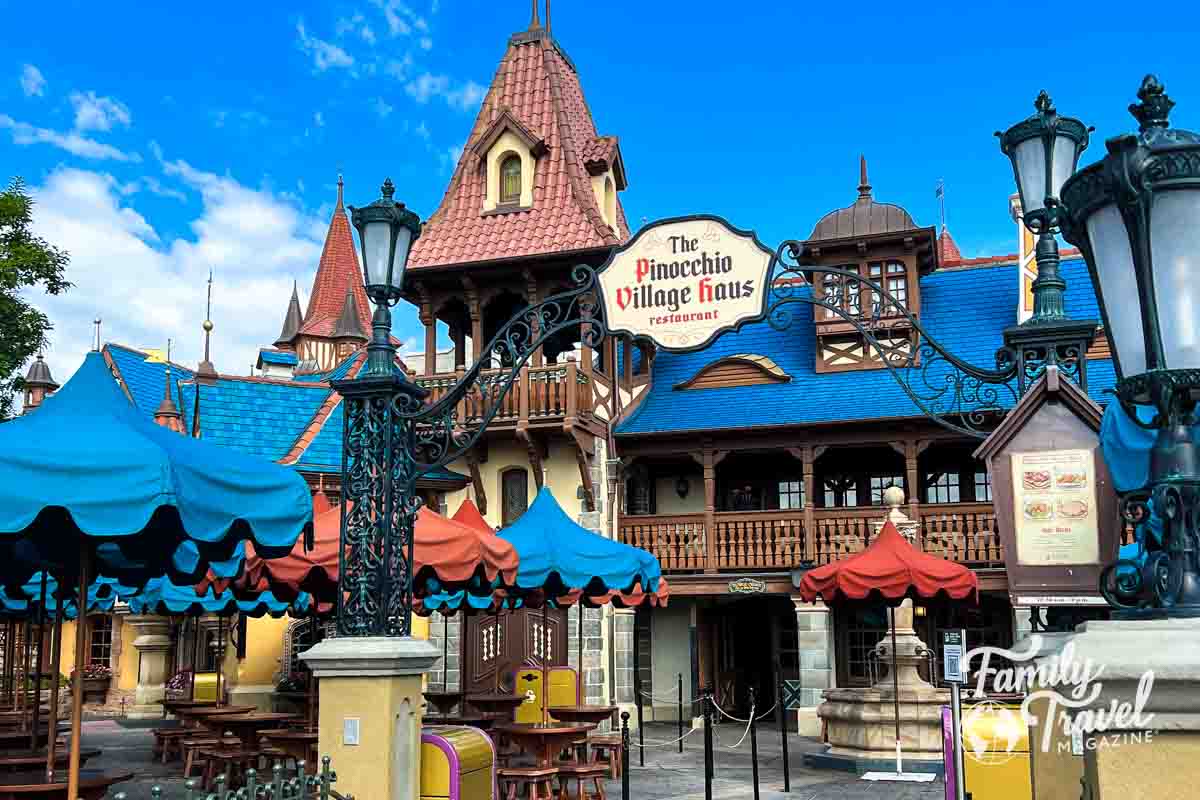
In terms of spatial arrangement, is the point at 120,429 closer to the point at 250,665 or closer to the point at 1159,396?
the point at 1159,396

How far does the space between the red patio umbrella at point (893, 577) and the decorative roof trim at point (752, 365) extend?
971cm

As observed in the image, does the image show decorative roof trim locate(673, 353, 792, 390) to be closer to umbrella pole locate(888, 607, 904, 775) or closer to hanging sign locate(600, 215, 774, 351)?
umbrella pole locate(888, 607, 904, 775)

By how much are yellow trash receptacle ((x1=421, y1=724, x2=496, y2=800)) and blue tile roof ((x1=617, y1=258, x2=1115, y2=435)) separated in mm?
12715

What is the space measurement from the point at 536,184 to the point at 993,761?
16492mm

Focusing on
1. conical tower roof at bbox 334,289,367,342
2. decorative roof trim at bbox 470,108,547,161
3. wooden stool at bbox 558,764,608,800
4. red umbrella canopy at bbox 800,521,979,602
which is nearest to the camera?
wooden stool at bbox 558,764,608,800

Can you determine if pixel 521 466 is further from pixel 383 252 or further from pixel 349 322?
pixel 349 322

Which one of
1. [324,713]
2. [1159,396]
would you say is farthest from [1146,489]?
[324,713]

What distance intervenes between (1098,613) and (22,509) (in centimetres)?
616

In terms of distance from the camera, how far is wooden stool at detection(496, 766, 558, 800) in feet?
34.0

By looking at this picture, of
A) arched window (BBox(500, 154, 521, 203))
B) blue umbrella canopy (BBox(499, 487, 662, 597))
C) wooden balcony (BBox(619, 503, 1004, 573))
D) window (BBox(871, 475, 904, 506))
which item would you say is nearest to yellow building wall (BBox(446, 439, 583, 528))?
wooden balcony (BBox(619, 503, 1004, 573))

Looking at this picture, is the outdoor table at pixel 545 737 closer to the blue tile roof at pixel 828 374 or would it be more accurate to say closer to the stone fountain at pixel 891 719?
the stone fountain at pixel 891 719

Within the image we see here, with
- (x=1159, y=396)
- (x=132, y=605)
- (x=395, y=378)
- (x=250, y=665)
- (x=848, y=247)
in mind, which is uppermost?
(x=848, y=247)

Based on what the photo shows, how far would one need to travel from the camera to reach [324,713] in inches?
304

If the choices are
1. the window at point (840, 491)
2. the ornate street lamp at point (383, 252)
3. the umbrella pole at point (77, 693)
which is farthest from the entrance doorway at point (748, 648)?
the umbrella pole at point (77, 693)
